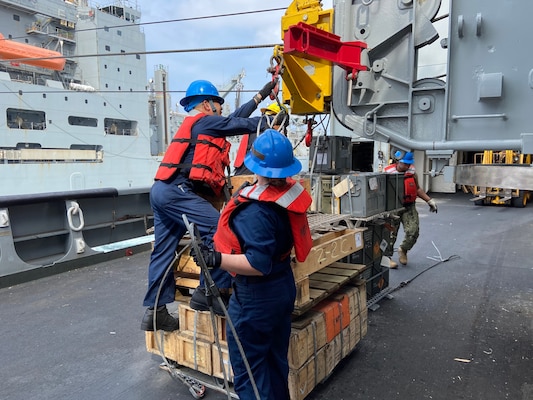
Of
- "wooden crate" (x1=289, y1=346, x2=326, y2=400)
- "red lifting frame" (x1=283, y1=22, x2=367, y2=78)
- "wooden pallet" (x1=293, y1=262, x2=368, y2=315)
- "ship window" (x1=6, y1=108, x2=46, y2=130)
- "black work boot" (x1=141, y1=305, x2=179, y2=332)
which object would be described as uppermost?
"ship window" (x1=6, y1=108, x2=46, y2=130)

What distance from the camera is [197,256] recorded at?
2209 mm

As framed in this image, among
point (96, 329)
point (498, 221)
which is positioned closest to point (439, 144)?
point (96, 329)

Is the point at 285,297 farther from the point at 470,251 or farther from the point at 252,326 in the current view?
the point at 470,251

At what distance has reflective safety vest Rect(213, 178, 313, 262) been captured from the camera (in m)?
2.23

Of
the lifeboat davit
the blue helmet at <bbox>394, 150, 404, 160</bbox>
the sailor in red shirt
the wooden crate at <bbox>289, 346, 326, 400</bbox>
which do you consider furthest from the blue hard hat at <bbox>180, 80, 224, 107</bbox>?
the lifeboat davit

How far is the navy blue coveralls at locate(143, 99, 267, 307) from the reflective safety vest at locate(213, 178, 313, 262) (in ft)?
1.98

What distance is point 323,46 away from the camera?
3369mm

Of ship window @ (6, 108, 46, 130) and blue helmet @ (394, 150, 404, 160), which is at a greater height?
ship window @ (6, 108, 46, 130)

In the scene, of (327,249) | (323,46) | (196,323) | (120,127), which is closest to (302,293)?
(327,249)

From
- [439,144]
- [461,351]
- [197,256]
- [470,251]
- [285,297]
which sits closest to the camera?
[197,256]

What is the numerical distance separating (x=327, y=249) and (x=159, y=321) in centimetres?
154

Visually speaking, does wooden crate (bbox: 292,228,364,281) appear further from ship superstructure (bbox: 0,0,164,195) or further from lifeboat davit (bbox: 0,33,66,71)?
lifeboat davit (bbox: 0,33,66,71)

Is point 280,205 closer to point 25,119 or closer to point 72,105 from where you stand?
point 25,119

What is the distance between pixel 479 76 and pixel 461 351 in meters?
2.63
